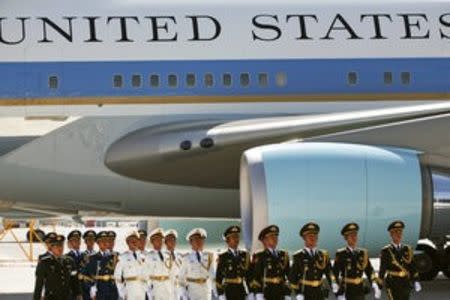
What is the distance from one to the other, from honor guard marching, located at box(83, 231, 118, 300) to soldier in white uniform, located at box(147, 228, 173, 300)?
45 centimetres

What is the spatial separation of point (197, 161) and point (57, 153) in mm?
1831

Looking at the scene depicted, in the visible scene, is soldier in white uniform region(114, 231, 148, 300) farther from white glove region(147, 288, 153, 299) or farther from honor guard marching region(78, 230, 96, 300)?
honor guard marching region(78, 230, 96, 300)

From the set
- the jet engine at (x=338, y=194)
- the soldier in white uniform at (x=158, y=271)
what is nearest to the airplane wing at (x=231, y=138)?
the jet engine at (x=338, y=194)

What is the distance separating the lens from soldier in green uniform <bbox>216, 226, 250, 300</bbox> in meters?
9.78

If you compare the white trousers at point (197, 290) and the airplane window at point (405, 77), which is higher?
the airplane window at point (405, 77)

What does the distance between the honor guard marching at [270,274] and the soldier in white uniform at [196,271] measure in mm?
660

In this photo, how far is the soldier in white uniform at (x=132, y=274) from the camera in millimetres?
10078

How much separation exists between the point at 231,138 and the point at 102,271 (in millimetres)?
2988

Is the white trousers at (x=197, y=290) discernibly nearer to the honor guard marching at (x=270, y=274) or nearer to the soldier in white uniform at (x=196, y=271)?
the soldier in white uniform at (x=196, y=271)

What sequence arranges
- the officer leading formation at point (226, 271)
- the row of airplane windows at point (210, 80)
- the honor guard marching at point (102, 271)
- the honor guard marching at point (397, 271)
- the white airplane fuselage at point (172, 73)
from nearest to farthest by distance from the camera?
the officer leading formation at point (226, 271) < the honor guard marching at point (397, 271) < the honor guard marching at point (102, 271) < the white airplane fuselage at point (172, 73) < the row of airplane windows at point (210, 80)

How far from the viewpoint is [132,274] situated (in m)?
10.1

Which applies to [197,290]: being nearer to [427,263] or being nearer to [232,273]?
[232,273]

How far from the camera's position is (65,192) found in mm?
13414

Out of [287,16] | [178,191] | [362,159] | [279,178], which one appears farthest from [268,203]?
[287,16]
